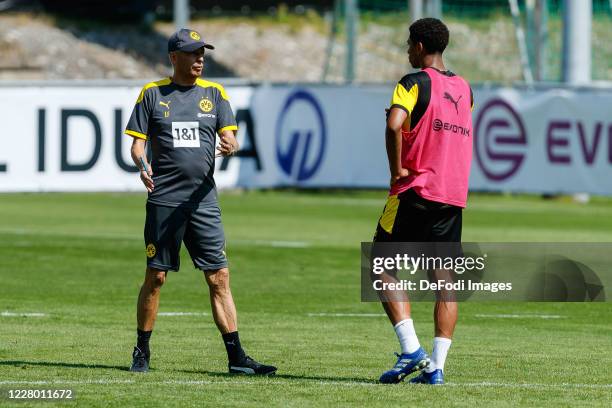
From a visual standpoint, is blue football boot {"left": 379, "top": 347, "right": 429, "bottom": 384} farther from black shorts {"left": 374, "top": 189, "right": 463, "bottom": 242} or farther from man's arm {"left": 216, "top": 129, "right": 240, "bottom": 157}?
man's arm {"left": 216, "top": 129, "right": 240, "bottom": 157}

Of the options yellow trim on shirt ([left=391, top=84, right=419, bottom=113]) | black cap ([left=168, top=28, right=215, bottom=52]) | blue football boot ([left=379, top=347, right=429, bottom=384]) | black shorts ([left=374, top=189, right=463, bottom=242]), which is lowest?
blue football boot ([left=379, top=347, right=429, bottom=384])

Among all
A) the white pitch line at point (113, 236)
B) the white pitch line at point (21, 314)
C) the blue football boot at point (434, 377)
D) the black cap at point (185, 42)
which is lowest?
A: the white pitch line at point (113, 236)

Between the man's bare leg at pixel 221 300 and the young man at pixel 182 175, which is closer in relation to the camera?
the young man at pixel 182 175

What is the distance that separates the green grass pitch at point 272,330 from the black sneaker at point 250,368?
0.13 meters

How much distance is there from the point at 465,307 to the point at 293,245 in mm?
6234

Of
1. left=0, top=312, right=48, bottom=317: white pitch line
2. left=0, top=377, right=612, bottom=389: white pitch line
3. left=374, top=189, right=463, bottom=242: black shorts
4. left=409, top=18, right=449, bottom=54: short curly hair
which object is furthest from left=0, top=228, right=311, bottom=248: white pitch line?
left=409, top=18, right=449, bottom=54: short curly hair

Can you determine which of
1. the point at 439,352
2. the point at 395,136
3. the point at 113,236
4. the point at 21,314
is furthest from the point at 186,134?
the point at 113,236

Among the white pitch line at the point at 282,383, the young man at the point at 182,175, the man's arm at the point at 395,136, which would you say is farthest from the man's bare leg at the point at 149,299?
the man's arm at the point at 395,136

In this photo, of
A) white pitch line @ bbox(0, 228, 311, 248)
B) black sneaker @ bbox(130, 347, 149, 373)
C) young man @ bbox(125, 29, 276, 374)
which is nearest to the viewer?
black sneaker @ bbox(130, 347, 149, 373)

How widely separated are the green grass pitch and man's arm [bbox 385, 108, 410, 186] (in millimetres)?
1365

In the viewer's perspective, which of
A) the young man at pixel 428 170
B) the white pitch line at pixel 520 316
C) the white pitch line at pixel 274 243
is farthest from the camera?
the white pitch line at pixel 274 243

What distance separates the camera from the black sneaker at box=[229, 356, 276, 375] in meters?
10.4

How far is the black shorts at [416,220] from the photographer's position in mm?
9812

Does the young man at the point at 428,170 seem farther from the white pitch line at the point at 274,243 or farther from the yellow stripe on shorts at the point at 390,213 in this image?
the white pitch line at the point at 274,243
